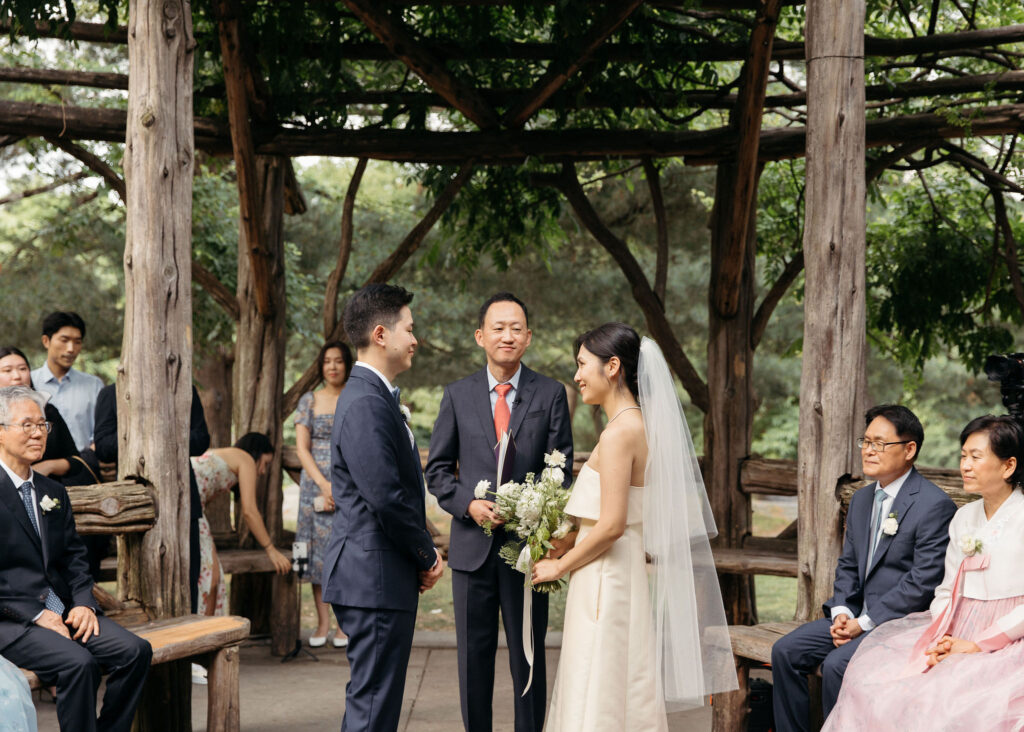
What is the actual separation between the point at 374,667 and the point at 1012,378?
2919mm

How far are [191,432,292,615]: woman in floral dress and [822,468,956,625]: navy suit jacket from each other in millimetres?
3856

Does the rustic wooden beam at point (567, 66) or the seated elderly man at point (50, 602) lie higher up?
the rustic wooden beam at point (567, 66)

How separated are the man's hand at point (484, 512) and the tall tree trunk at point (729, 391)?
4043 mm

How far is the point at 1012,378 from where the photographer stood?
4.57m

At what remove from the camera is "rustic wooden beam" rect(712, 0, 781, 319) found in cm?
680

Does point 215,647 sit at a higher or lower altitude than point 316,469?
lower

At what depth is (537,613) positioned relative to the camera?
15.9 feet

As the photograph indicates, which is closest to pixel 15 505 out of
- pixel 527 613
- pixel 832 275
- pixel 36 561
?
pixel 36 561

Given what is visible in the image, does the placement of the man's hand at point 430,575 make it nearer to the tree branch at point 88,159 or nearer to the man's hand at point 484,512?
the man's hand at point 484,512

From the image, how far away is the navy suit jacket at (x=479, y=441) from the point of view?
4.75 m

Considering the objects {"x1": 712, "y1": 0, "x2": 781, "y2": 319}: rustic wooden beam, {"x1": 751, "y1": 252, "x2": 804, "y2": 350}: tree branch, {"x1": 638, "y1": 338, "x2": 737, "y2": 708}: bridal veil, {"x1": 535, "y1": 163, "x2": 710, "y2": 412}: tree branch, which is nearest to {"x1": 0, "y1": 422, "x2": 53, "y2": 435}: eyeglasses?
{"x1": 638, "y1": 338, "x2": 737, "y2": 708}: bridal veil

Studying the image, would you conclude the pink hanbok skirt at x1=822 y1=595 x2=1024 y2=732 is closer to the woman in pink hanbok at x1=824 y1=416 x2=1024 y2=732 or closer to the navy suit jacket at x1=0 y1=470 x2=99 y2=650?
the woman in pink hanbok at x1=824 y1=416 x2=1024 y2=732

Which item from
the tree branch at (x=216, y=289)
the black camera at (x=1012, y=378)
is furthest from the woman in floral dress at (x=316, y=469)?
the black camera at (x=1012, y=378)

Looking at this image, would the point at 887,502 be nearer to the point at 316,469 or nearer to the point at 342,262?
the point at 316,469
